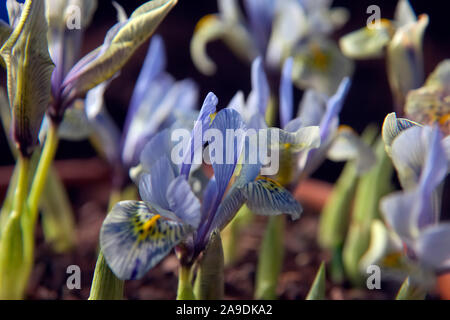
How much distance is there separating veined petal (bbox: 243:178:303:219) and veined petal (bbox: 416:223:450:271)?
0.48 ft

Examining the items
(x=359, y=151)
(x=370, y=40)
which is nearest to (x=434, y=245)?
(x=359, y=151)

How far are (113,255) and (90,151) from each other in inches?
51.0

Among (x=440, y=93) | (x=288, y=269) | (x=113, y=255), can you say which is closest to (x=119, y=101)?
(x=288, y=269)

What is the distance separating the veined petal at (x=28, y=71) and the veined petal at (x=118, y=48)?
0.05 m

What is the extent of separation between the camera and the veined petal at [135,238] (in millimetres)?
521

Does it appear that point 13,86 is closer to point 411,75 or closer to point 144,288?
point 144,288

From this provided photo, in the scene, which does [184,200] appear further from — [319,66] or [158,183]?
[319,66]

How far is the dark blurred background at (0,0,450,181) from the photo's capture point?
1.76m

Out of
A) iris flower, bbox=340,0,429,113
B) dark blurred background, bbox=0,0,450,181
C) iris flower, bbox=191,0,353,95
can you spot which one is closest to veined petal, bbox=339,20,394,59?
iris flower, bbox=340,0,429,113

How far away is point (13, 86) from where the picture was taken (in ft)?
2.10

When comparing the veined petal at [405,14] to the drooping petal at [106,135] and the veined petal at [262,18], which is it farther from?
the drooping petal at [106,135]

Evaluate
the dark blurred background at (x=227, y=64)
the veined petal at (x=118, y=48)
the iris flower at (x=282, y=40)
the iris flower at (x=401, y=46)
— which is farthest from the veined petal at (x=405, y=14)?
the dark blurred background at (x=227, y=64)

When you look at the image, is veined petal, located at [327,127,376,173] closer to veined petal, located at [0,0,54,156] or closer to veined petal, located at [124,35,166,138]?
veined petal, located at [124,35,166,138]

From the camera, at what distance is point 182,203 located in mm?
546
